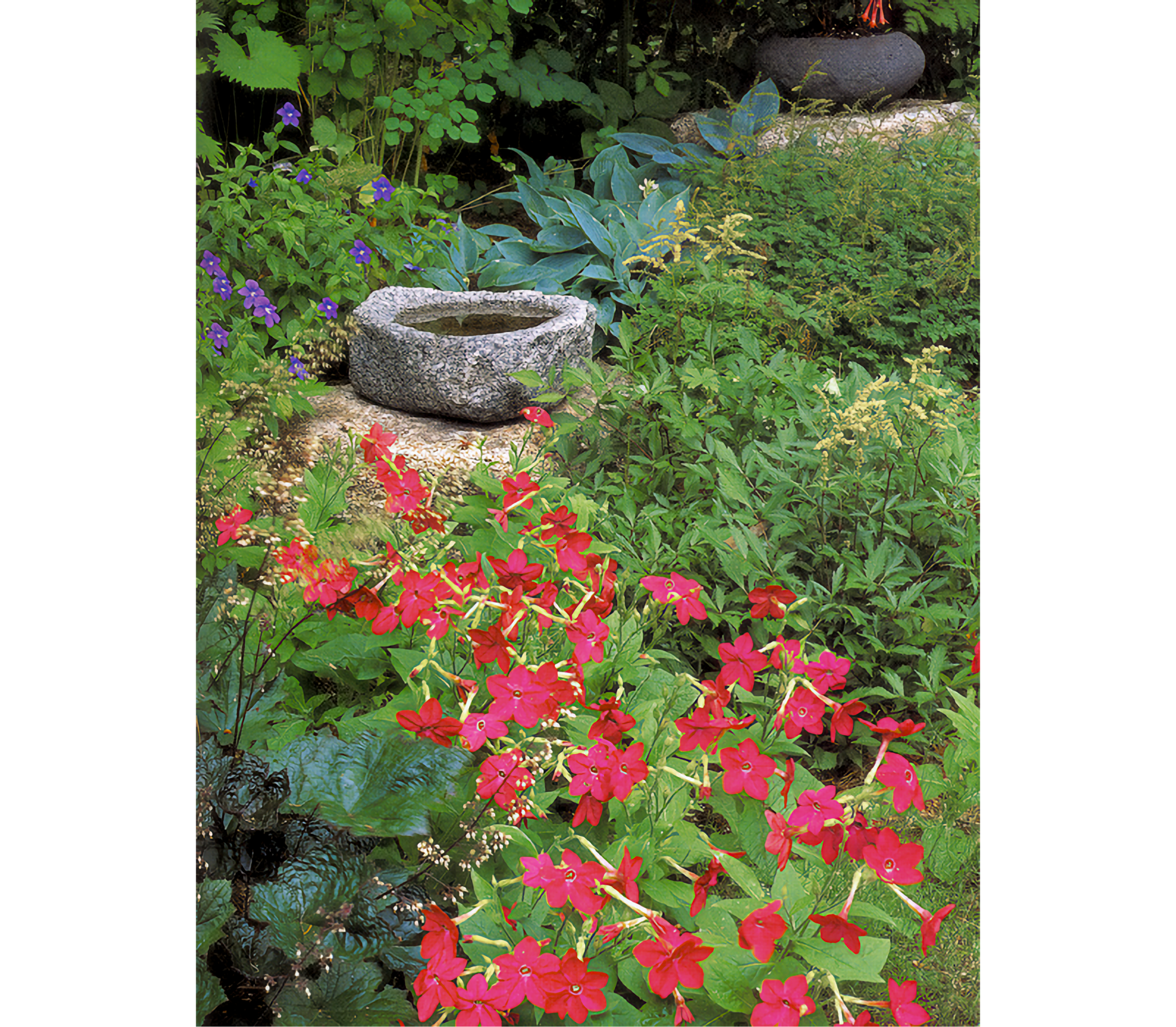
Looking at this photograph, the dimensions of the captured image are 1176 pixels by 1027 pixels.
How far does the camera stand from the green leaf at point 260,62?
4074mm

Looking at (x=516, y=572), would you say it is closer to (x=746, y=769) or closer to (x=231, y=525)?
(x=746, y=769)

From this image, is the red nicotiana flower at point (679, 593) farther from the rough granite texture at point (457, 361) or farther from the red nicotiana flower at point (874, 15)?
the red nicotiana flower at point (874, 15)

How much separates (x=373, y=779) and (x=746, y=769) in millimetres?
463

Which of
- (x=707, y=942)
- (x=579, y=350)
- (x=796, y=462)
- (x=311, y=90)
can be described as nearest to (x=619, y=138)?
(x=311, y=90)

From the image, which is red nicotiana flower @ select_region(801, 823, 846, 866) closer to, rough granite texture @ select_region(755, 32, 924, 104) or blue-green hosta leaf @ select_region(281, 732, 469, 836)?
blue-green hosta leaf @ select_region(281, 732, 469, 836)

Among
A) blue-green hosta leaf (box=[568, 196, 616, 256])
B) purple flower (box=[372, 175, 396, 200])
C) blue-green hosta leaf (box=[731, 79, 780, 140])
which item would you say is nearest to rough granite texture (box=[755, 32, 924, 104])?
blue-green hosta leaf (box=[731, 79, 780, 140])

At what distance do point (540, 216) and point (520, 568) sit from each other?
3.85 metres

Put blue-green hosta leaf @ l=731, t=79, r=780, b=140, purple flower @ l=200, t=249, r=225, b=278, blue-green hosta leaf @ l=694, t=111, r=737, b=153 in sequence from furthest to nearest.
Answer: blue-green hosta leaf @ l=731, t=79, r=780, b=140 < blue-green hosta leaf @ l=694, t=111, r=737, b=153 < purple flower @ l=200, t=249, r=225, b=278

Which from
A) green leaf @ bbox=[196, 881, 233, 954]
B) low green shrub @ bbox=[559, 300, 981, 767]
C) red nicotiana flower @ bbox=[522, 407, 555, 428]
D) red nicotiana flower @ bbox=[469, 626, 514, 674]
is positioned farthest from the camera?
low green shrub @ bbox=[559, 300, 981, 767]

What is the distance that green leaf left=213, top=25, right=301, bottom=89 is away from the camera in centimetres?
407

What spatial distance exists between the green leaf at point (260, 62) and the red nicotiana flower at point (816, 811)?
3973mm

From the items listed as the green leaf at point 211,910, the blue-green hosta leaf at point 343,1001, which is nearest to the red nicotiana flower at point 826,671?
the blue-green hosta leaf at point 343,1001

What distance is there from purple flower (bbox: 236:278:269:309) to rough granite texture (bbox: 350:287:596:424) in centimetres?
46

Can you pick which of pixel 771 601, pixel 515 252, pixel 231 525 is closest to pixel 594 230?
pixel 515 252
